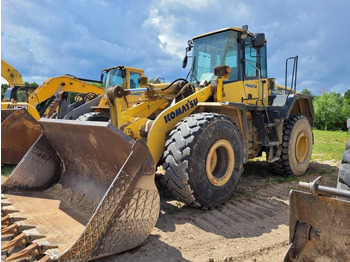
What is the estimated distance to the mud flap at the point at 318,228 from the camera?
211cm

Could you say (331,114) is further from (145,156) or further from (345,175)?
(145,156)

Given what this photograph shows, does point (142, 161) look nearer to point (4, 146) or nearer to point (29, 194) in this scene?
point (29, 194)

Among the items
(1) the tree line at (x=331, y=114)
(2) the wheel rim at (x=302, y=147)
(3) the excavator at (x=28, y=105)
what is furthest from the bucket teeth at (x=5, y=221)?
(1) the tree line at (x=331, y=114)

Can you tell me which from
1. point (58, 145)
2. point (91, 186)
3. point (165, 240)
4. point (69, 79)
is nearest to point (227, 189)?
point (165, 240)

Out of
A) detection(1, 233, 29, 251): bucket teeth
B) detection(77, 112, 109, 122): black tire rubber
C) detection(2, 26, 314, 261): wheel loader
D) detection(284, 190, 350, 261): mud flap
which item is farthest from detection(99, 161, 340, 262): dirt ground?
detection(77, 112, 109, 122): black tire rubber

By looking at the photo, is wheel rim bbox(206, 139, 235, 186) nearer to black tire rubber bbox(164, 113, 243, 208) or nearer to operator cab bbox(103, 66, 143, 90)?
black tire rubber bbox(164, 113, 243, 208)

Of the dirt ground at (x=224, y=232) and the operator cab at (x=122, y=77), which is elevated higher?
the operator cab at (x=122, y=77)

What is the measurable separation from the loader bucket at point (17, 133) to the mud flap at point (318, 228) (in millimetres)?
5125

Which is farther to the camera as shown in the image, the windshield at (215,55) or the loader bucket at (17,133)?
the loader bucket at (17,133)

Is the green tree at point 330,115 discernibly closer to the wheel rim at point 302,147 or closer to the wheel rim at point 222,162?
the wheel rim at point 302,147

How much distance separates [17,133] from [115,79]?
400 centimetres

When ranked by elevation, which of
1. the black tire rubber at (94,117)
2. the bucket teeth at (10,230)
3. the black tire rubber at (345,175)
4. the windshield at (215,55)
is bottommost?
the bucket teeth at (10,230)

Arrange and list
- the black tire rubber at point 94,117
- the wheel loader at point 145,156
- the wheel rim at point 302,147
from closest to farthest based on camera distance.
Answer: the wheel loader at point 145,156, the wheel rim at point 302,147, the black tire rubber at point 94,117

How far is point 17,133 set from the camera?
5961 millimetres
